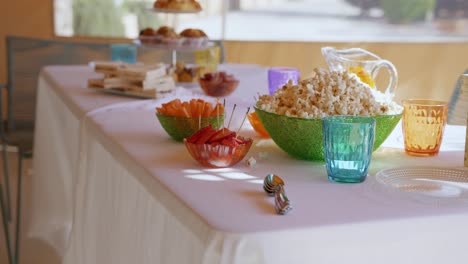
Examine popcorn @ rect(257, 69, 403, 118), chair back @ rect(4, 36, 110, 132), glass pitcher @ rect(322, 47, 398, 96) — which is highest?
glass pitcher @ rect(322, 47, 398, 96)

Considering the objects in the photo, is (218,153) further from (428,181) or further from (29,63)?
(29,63)

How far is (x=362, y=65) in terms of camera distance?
168cm

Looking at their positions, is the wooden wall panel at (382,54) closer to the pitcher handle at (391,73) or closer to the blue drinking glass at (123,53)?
the blue drinking glass at (123,53)

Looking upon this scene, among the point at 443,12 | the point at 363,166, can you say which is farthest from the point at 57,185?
the point at 443,12

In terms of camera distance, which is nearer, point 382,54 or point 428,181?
point 428,181

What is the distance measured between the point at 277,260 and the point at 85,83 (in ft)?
5.21

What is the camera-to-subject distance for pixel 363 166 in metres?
1.14

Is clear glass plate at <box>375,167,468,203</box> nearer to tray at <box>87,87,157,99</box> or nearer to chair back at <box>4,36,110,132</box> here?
tray at <box>87,87,157,99</box>

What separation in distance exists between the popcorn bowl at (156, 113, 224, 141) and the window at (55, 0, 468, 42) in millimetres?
3531

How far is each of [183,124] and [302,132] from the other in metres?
0.28

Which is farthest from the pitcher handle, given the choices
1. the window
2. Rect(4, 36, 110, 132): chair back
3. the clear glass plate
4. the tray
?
the window

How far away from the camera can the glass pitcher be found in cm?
163

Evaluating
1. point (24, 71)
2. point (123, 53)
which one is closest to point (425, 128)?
point (123, 53)

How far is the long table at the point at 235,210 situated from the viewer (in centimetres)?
95
